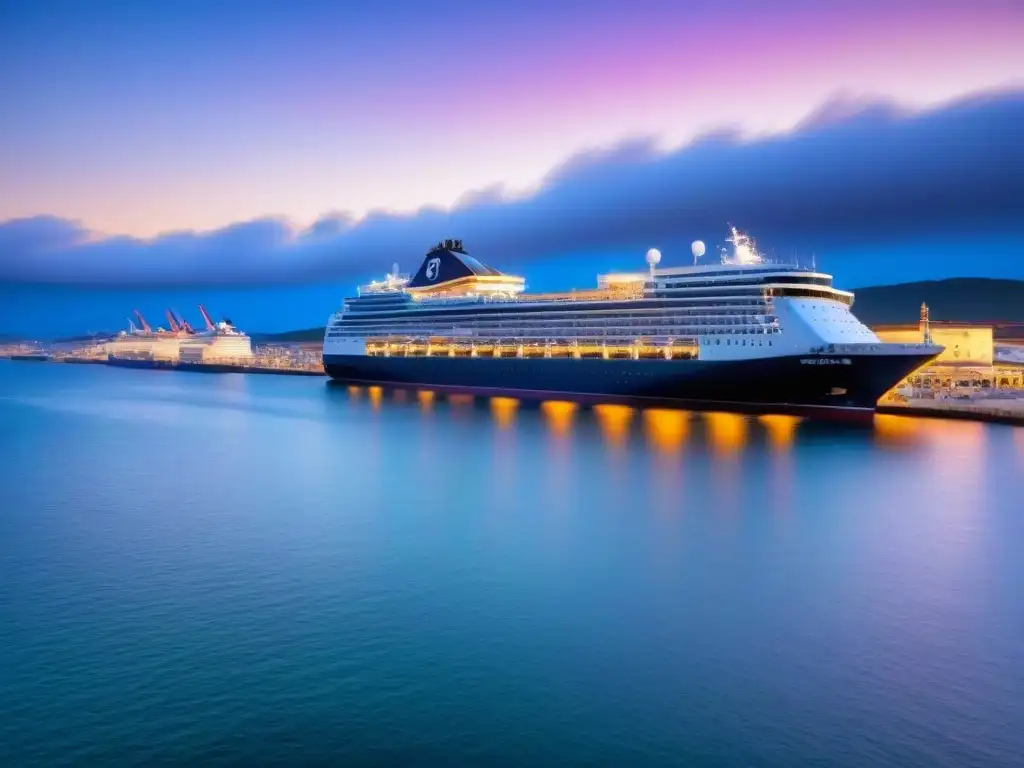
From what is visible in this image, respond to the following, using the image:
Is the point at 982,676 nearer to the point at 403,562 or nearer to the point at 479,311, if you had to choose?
the point at 403,562

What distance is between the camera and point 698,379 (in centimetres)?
5253

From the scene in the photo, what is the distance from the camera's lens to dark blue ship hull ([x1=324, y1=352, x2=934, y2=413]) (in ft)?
151

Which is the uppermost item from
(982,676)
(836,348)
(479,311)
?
(479,311)

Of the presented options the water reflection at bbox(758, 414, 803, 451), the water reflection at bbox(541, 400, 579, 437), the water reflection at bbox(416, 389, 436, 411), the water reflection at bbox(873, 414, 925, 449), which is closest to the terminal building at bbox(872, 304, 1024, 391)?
the water reflection at bbox(873, 414, 925, 449)

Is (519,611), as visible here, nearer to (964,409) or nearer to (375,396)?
(964,409)

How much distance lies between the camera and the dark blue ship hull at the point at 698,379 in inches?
1809

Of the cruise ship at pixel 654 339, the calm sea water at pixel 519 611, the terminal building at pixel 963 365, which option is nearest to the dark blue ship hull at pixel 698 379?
the cruise ship at pixel 654 339

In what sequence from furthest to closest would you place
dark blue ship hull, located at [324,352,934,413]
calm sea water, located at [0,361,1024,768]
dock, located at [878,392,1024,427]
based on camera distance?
dock, located at [878,392,1024,427] → dark blue ship hull, located at [324,352,934,413] → calm sea water, located at [0,361,1024,768]

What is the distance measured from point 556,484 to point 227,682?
1783 cm

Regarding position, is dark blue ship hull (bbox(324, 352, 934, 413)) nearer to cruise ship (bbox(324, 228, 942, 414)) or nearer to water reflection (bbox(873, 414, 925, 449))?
cruise ship (bbox(324, 228, 942, 414))

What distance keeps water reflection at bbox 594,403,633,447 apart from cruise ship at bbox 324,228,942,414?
2.21 m

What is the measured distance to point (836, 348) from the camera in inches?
1797

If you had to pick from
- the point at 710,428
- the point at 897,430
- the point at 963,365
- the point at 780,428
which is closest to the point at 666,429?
the point at 710,428

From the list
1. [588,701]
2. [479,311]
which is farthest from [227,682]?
[479,311]
